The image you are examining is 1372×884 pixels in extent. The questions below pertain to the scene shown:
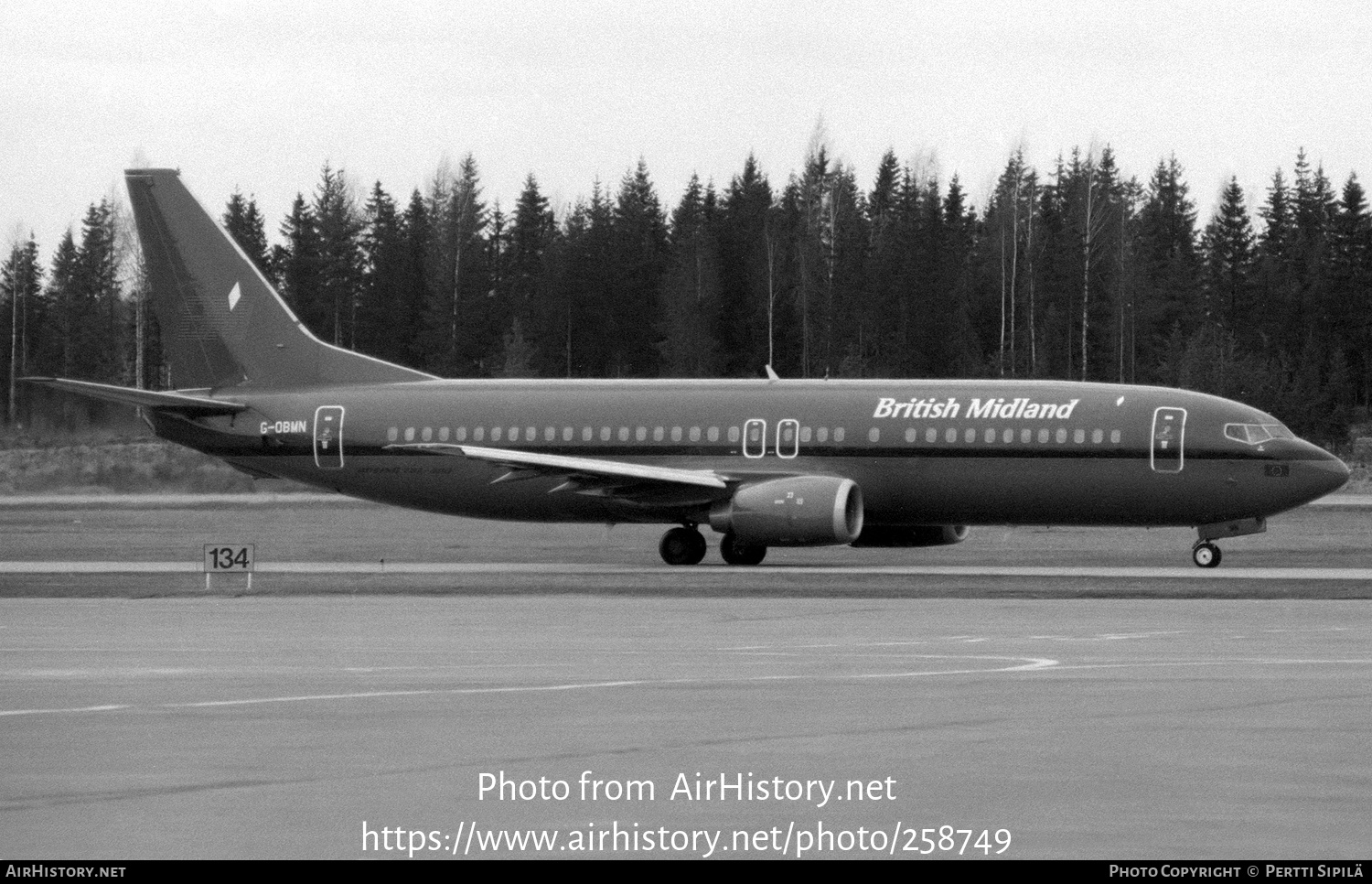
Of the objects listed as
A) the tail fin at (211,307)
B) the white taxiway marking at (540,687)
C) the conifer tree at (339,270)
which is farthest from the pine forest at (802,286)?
the white taxiway marking at (540,687)

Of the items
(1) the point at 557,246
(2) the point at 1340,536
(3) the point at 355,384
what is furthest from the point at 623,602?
(1) the point at 557,246

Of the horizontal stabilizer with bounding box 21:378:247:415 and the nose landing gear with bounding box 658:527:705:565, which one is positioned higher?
the horizontal stabilizer with bounding box 21:378:247:415

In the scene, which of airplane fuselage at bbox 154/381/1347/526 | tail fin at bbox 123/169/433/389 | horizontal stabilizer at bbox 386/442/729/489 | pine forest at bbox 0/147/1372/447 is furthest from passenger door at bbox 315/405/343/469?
pine forest at bbox 0/147/1372/447

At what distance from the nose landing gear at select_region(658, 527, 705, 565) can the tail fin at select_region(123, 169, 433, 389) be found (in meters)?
7.07

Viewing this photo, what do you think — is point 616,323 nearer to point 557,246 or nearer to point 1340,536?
point 557,246

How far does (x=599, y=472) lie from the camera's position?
37.4 metres

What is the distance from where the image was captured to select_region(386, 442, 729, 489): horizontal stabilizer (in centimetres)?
→ 3744

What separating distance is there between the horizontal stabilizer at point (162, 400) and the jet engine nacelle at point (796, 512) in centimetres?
1053

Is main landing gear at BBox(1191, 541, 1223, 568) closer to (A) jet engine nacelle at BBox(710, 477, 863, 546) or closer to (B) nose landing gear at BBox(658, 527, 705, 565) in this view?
(A) jet engine nacelle at BBox(710, 477, 863, 546)

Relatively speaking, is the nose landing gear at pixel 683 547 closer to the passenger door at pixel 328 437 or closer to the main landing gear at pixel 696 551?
the main landing gear at pixel 696 551

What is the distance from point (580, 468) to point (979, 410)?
7214mm

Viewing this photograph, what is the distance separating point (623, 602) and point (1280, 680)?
11836 millimetres

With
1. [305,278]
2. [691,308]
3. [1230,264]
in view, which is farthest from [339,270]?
[1230,264]

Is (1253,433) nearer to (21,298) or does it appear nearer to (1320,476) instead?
(1320,476)
